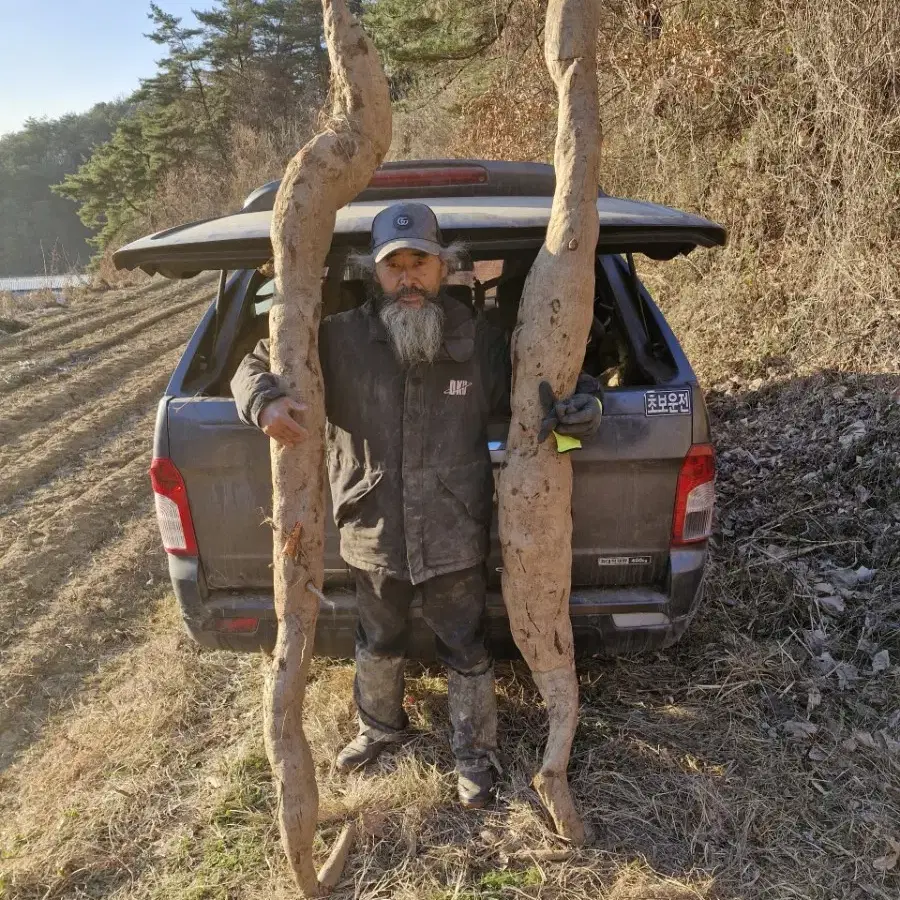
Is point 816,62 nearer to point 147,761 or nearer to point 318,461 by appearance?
point 318,461

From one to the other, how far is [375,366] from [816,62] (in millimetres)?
5258

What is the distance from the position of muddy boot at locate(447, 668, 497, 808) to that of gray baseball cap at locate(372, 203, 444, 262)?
1533 millimetres

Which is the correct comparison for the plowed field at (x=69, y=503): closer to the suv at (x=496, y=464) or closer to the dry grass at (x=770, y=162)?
the suv at (x=496, y=464)

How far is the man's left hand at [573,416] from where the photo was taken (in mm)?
2244

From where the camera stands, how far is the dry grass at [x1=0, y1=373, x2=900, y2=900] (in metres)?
2.27

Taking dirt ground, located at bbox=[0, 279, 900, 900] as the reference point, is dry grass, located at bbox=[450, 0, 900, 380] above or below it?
above

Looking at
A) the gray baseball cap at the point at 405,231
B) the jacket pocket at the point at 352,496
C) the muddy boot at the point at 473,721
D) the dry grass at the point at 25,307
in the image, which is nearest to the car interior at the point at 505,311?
the gray baseball cap at the point at 405,231

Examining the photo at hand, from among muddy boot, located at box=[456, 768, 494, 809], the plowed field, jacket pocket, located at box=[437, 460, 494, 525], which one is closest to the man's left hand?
jacket pocket, located at box=[437, 460, 494, 525]

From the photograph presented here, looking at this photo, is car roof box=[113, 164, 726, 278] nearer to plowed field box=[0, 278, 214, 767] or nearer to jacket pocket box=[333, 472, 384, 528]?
jacket pocket box=[333, 472, 384, 528]

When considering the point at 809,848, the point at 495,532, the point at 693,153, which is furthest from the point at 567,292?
the point at 693,153

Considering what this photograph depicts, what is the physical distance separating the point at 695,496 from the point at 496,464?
2.41 feet

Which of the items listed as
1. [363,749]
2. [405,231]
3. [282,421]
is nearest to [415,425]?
[282,421]

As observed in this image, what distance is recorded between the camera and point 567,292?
2.36m

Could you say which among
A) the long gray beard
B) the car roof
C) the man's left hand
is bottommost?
the man's left hand
